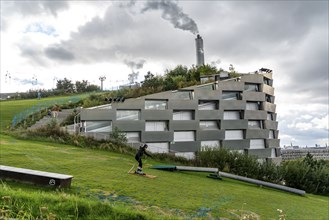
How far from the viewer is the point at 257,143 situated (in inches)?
1528

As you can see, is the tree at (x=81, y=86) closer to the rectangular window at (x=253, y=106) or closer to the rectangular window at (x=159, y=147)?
the rectangular window at (x=253, y=106)

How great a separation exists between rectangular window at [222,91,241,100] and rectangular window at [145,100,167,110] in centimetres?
835

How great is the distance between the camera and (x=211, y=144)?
3309 centimetres

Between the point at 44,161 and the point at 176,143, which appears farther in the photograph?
the point at 176,143

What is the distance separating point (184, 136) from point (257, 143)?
1212 centimetres

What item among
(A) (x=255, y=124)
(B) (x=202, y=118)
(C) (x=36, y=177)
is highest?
(B) (x=202, y=118)

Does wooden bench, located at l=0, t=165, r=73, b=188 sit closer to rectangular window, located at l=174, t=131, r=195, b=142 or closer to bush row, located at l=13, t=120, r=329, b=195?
bush row, located at l=13, t=120, r=329, b=195

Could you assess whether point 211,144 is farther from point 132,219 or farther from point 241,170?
point 132,219

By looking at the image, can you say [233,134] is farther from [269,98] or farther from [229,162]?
[229,162]

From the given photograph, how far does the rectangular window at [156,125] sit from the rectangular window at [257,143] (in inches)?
515

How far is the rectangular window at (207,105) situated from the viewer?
32.6 metres

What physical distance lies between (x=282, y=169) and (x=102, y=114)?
596 inches

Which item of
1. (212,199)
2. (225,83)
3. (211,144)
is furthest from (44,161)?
(225,83)

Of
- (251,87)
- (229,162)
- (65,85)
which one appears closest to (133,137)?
(229,162)
